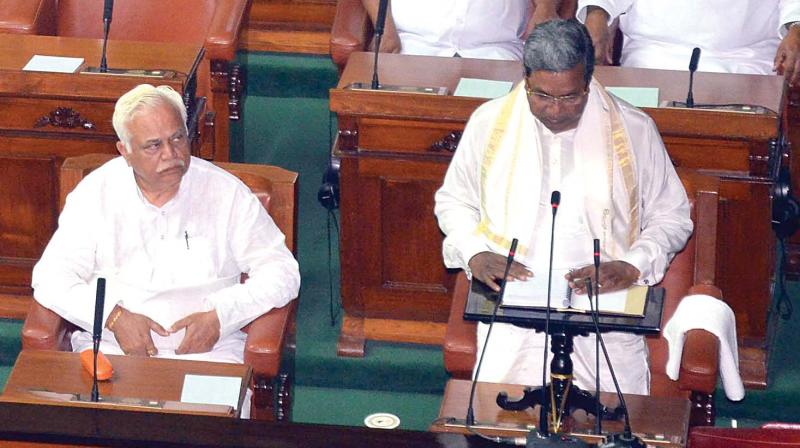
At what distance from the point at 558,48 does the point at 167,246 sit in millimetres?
1206

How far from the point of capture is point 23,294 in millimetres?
5219

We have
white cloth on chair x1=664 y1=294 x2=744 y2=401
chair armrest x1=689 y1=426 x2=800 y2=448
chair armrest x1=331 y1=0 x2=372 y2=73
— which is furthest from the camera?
chair armrest x1=331 y1=0 x2=372 y2=73

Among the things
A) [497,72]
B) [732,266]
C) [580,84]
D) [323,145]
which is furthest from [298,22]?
[580,84]

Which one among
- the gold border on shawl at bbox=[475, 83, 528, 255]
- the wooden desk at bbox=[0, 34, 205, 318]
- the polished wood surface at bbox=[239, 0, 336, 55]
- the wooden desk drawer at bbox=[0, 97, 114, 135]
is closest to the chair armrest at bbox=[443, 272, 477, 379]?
the gold border on shawl at bbox=[475, 83, 528, 255]

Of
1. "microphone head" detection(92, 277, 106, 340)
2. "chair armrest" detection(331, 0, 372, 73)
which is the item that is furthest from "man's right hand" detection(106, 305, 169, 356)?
"chair armrest" detection(331, 0, 372, 73)

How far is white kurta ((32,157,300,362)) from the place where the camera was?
4188 mm

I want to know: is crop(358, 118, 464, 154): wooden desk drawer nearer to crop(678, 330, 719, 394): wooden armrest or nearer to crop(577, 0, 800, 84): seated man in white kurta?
crop(577, 0, 800, 84): seated man in white kurta

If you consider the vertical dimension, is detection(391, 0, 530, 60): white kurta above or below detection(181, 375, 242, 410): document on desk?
above

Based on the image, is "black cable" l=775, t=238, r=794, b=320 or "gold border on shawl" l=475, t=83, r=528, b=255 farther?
"black cable" l=775, t=238, r=794, b=320

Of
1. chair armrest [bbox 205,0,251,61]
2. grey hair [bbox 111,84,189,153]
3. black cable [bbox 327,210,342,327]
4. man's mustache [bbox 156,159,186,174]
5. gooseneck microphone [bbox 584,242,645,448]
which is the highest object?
chair armrest [bbox 205,0,251,61]

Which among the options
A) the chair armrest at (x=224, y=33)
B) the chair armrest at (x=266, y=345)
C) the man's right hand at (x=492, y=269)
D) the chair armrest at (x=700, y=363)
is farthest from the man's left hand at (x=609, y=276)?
the chair armrest at (x=224, y=33)

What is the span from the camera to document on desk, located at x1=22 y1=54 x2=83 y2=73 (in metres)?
5.08

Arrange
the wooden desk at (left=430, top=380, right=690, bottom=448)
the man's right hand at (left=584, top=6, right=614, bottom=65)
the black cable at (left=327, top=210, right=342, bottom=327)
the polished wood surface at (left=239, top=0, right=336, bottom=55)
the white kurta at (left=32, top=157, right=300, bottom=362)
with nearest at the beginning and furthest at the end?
the wooden desk at (left=430, top=380, right=690, bottom=448), the white kurta at (left=32, top=157, right=300, bottom=362), the black cable at (left=327, top=210, right=342, bottom=327), the man's right hand at (left=584, top=6, right=614, bottom=65), the polished wood surface at (left=239, top=0, right=336, bottom=55)

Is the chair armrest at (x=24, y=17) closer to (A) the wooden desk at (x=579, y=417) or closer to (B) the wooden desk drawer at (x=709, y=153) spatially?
(B) the wooden desk drawer at (x=709, y=153)
